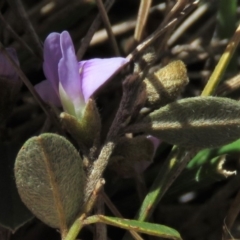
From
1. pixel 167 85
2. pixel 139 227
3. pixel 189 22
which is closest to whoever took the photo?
pixel 139 227

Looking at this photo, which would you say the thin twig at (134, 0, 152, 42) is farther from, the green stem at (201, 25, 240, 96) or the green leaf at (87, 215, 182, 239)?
the green leaf at (87, 215, 182, 239)

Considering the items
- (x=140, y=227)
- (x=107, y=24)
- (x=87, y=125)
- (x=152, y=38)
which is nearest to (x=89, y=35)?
(x=107, y=24)

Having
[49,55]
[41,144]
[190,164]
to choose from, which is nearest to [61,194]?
[41,144]

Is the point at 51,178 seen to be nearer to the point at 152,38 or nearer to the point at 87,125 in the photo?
the point at 87,125

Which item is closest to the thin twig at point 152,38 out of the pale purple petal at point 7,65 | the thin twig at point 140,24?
the thin twig at point 140,24

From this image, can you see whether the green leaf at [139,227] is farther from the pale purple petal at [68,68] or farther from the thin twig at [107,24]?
the thin twig at [107,24]

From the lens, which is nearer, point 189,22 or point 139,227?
point 139,227

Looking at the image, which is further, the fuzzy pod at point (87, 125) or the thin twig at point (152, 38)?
the thin twig at point (152, 38)
